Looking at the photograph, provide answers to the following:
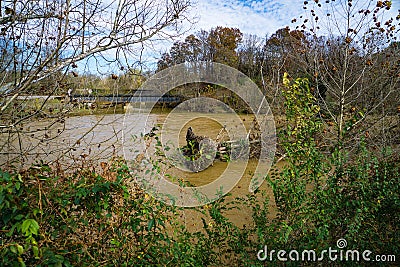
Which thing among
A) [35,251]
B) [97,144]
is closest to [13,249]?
[35,251]

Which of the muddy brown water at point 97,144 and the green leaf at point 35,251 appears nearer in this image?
the green leaf at point 35,251

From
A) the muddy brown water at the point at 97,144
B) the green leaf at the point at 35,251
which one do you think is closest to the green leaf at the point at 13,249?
the green leaf at the point at 35,251

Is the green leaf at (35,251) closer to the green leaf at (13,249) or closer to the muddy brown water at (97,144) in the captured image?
the green leaf at (13,249)

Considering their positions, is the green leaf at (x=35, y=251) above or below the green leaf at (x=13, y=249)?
below

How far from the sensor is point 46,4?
79.8 inches

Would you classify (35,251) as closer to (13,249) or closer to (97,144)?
(13,249)

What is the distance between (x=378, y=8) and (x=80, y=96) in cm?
344

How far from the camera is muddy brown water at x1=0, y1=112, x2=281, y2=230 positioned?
8.32 ft

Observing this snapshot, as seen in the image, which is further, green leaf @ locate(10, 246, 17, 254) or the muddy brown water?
the muddy brown water

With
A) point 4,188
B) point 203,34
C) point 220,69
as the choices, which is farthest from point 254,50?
point 4,188

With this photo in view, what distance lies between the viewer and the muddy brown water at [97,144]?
→ 8.32ft

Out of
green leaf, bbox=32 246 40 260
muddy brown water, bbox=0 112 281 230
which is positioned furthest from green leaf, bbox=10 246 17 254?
muddy brown water, bbox=0 112 281 230

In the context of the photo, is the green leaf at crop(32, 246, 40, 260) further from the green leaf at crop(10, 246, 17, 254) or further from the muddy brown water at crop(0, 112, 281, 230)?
the muddy brown water at crop(0, 112, 281, 230)

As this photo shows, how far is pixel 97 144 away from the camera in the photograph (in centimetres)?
377
